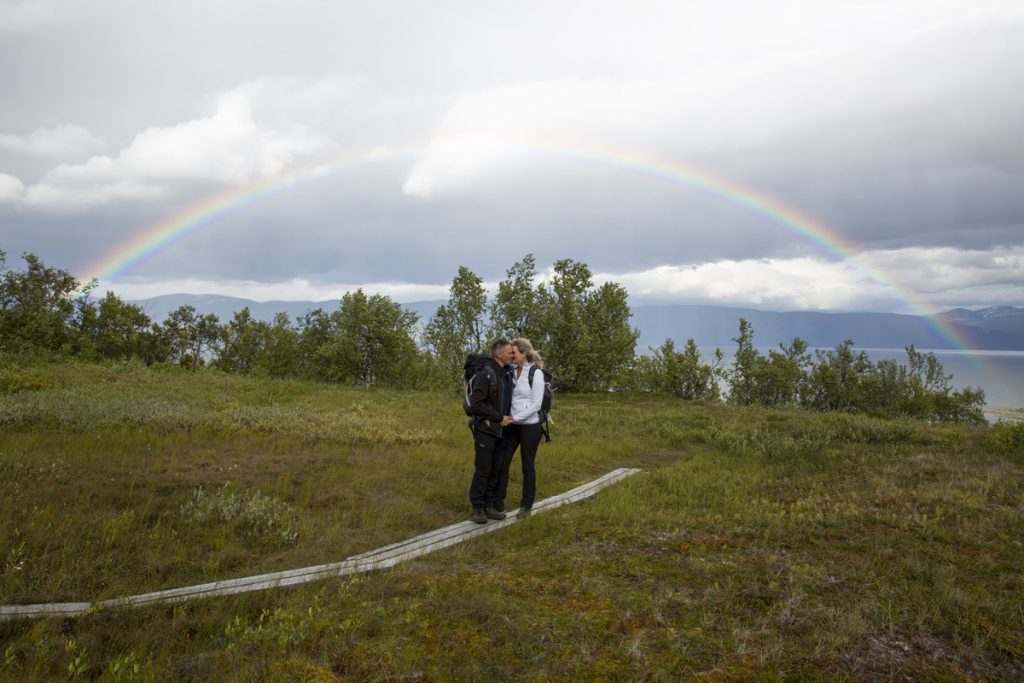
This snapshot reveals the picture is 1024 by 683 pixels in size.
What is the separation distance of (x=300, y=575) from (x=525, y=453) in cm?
389

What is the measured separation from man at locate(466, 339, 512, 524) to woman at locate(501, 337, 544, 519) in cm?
12

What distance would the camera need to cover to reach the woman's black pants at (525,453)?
29.6 ft

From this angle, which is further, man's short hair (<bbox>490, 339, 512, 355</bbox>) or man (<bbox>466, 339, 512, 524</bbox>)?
man's short hair (<bbox>490, 339, 512, 355</bbox>)

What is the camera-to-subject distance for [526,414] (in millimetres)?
8922

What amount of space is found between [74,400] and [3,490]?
30.4 ft

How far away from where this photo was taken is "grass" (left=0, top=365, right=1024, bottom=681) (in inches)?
179

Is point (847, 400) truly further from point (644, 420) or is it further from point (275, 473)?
point (275, 473)

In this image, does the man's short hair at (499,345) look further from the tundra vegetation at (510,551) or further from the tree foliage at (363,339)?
the tree foliage at (363,339)

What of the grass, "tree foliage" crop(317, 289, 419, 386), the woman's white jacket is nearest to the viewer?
the grass

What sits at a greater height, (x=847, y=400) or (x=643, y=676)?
(x=643, y=676)

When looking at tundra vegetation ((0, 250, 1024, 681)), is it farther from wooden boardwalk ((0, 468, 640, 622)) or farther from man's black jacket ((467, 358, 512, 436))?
man's black jacket ((467, 358, 512, 436))

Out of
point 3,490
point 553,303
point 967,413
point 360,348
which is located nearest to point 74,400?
point 3,490

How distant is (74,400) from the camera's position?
15.8 m

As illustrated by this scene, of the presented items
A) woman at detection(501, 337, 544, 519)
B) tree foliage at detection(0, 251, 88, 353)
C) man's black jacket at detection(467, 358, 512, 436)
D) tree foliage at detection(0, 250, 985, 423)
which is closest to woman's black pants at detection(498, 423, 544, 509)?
woman at detection(501, 337, 544, 519)
